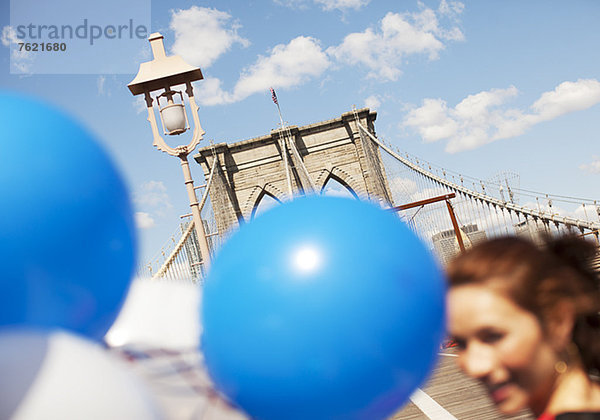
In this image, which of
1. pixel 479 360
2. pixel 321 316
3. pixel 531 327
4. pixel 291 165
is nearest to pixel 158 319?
pixel 321 316

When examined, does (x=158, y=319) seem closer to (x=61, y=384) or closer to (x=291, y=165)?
(x=61, y=384)

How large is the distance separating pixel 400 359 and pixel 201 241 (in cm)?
439

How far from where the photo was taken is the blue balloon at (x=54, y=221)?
125 cm

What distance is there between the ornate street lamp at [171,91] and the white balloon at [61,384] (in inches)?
174

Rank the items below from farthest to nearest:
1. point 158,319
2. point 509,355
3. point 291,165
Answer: point 291,165, point 158,319, point 509,355

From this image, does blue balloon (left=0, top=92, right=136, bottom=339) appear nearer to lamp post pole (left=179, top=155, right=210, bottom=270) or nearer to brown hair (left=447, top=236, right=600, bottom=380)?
brown hair (left=447, top=236, right=600, bottom=380)

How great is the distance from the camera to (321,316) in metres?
1.26

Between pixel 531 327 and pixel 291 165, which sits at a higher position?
pixel 291 165

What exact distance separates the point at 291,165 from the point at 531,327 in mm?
24715

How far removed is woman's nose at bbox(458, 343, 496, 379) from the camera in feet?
4.53

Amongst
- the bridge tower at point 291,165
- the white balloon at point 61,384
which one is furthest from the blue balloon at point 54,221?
the bridge tower at point 291,165

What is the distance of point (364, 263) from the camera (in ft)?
4.25

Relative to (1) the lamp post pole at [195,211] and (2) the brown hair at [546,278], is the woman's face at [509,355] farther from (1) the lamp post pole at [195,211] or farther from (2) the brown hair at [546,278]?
(1) the lamp post pole at [195,211]

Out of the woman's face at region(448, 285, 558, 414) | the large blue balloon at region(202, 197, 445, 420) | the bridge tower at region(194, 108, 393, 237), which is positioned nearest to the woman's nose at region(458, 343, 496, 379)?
the woman's face at region(448, 285, 558, 414)
